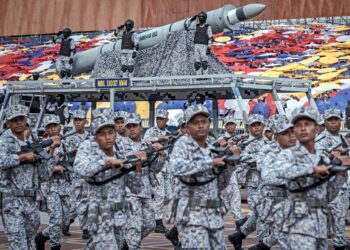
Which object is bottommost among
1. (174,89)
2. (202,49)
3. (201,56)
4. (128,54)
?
(174,89)

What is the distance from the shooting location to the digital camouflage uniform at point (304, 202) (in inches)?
315

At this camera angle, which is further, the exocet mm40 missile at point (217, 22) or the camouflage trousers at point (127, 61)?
the camouflage trousers at point (127, 61)

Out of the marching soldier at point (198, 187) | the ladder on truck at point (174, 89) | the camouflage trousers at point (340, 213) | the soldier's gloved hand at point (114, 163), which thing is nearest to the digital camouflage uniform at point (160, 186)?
the camouflage trousers at point (340, 213)

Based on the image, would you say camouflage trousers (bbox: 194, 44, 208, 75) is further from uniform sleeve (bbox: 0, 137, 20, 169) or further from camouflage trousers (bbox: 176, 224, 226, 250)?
camouflage trousers (bbox: 176, 224, 226, 250)

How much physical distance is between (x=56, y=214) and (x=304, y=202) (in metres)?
5.70

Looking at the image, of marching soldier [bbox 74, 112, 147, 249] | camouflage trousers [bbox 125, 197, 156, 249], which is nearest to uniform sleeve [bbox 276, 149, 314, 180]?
marching soldier [bbox 74, 112, 147, 249]

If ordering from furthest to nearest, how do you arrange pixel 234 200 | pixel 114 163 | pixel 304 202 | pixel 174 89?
pixel 174 89
pixel 234 200
pixel 114 163
pixel 304 202

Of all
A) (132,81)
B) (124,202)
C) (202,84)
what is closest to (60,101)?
(132,81)

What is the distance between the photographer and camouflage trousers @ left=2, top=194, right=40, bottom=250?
33.7ft

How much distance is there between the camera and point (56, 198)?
1320cm

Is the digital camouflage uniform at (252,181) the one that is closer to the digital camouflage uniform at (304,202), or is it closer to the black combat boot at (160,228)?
the black combat boot at (160,228)

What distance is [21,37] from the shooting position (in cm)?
4919

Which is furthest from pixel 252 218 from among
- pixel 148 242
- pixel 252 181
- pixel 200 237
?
pixel 200 237

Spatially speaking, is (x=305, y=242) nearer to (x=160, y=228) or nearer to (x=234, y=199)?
(x=234, y=199)
